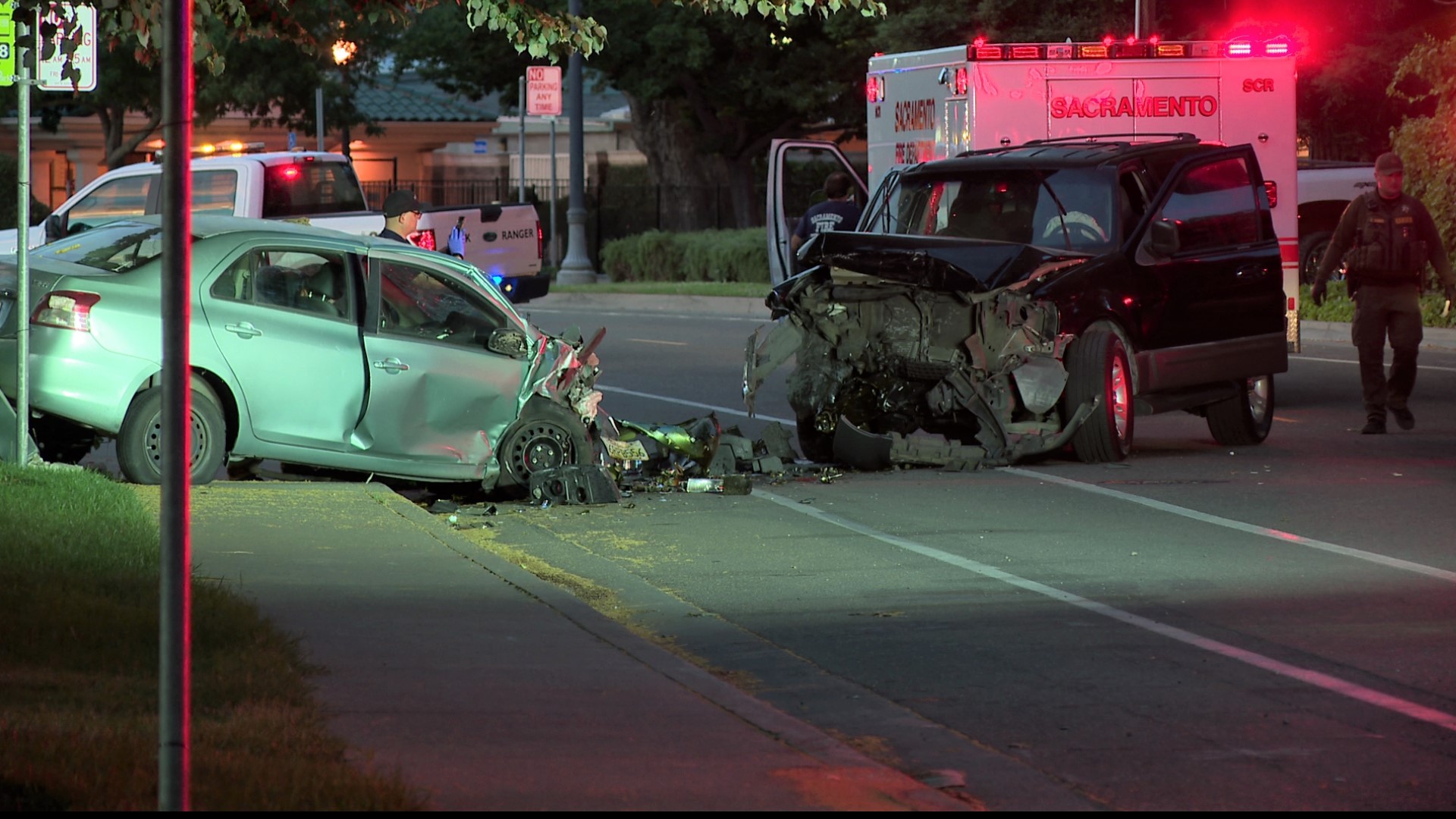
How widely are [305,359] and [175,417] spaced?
6928 millimetres

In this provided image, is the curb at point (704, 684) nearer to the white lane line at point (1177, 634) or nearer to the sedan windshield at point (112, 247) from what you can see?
the white lane line at point (1177, 634)

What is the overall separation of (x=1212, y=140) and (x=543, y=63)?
2788 centimetres

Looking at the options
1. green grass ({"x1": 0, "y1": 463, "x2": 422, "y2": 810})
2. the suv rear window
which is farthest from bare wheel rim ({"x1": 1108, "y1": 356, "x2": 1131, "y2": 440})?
the suv rear window

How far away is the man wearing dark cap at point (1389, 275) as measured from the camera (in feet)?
49.4

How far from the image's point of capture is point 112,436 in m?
11.3

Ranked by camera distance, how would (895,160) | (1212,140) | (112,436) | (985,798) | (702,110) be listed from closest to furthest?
(985,798) → (112,436) → (1212,140) → (895,160) → (702,110)

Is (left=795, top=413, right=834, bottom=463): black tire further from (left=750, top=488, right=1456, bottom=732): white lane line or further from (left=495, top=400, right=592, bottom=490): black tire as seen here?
(left=495, top=400, right=592, bottom=490): black tire

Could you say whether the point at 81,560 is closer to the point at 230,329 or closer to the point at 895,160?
the point at 230,329

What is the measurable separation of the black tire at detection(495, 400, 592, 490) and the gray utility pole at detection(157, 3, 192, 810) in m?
7.24

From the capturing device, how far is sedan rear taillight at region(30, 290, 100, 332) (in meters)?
11.1

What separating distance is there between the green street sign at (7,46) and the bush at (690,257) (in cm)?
2333

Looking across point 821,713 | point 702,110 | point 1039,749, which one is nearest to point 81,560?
point 821,713

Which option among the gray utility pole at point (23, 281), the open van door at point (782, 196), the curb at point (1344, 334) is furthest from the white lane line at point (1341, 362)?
the gray utility pole at point (23, 281)

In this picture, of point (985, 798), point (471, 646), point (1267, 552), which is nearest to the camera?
point (985, 798)
